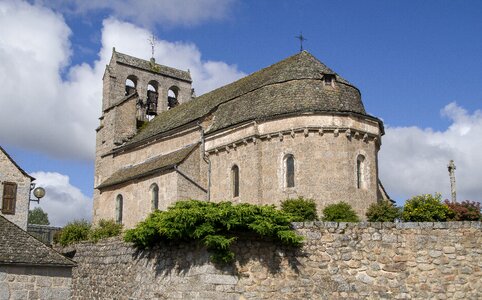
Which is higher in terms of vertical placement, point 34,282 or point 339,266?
point 339,266

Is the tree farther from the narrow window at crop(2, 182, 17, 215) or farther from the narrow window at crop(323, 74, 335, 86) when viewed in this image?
the narrow window at crop(323, 74, 335, 86)

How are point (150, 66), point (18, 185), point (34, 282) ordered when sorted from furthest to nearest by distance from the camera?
point (150, 66)
point (18, 185)
point (34, 282)

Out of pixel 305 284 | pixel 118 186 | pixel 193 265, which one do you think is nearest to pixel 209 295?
pixel 193 265

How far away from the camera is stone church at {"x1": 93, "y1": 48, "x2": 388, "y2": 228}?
27.7 meters

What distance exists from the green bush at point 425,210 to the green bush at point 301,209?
3872mm

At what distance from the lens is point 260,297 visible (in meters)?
17.8

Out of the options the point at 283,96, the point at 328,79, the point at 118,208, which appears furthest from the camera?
the point at 118,208

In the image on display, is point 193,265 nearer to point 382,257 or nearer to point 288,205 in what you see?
point 382,257

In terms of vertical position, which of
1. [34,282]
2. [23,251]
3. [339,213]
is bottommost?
[34,282]

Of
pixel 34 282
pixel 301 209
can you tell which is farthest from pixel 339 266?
pixel 34 282

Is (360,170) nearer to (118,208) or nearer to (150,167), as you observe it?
(150,167)

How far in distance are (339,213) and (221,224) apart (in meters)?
8.76

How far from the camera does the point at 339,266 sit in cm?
1886

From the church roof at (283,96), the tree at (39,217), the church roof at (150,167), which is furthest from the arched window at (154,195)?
the tree at (39,217)
